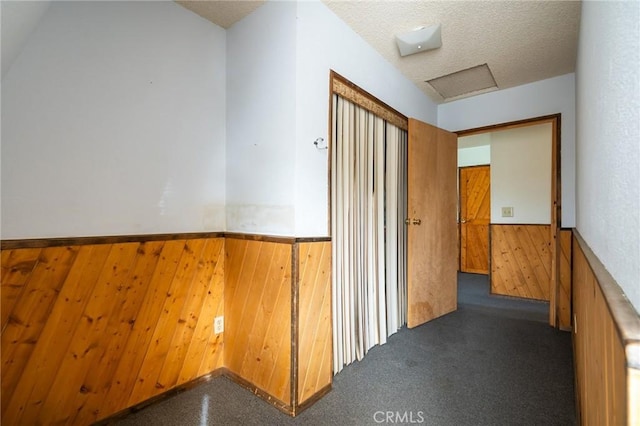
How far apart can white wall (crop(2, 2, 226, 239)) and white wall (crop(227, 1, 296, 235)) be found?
0.42 ft

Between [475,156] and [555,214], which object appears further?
[475,156]

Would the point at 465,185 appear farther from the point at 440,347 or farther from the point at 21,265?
the point at 21,265

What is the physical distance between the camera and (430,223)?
3012mm

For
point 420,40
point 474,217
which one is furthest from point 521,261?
point 420,40

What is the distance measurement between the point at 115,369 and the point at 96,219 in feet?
2.68

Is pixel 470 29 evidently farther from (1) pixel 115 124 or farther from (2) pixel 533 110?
(1) pixel 115 124

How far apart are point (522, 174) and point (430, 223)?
2.07 meters

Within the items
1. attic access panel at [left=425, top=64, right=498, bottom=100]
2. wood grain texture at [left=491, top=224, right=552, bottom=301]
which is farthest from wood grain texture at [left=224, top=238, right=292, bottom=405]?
wood grain texture at [left=491, top=224, right=552, bottom=301]

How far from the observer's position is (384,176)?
2604mm

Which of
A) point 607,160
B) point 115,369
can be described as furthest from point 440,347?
point 115,369

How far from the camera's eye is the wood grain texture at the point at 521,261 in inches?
150

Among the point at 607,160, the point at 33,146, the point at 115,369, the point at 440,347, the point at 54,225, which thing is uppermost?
the point at 33,146

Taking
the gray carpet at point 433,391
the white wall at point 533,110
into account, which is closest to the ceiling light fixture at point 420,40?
the white wall at point 533,110

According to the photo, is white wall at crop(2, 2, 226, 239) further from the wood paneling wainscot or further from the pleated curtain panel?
the pleated curtain panel
